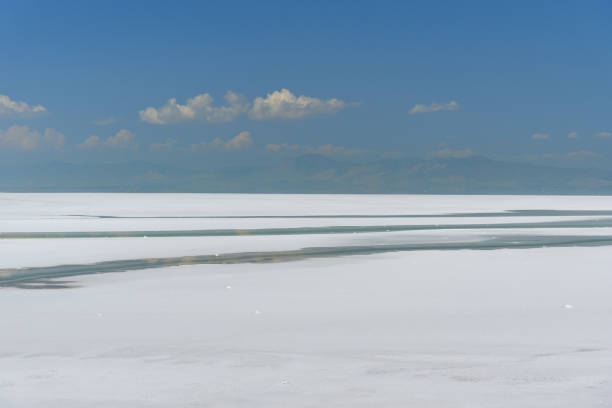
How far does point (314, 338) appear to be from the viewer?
26.5 feet

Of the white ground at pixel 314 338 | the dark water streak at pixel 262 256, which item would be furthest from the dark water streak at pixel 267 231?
the white ground at pixel 314 338

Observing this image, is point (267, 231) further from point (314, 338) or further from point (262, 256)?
point (314, 338)

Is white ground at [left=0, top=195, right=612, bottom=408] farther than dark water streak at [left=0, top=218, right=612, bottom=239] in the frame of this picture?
No

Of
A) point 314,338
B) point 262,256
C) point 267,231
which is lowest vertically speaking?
point 314,338

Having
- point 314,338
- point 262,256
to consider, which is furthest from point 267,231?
point 314,338

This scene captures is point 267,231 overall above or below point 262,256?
above

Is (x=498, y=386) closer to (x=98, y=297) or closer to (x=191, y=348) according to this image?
(x=191, y=348)

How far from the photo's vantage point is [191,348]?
7.57 m

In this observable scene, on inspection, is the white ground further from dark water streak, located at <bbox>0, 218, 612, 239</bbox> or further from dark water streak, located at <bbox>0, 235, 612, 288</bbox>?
dark water streak, located at <bbox>0, 218, 612, 239</bbox>

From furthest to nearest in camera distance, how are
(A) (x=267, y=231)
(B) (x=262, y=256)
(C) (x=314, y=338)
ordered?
(A) (x=267, y=231) → (B) (x=262, y=256) → (C) (x=314, y=338)

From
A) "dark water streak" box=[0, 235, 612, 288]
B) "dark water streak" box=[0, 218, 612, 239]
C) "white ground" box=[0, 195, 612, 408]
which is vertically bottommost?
"white ground" box=[0, 195, 612, 408]

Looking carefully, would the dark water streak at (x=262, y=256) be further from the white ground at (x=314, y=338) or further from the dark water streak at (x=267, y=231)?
the dark water streak at (x=267, y=231)

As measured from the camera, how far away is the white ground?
234 inches

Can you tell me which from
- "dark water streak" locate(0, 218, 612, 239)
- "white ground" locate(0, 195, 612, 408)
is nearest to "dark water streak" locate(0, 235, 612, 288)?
"white ground" locate(0, 195, 612, 408)
